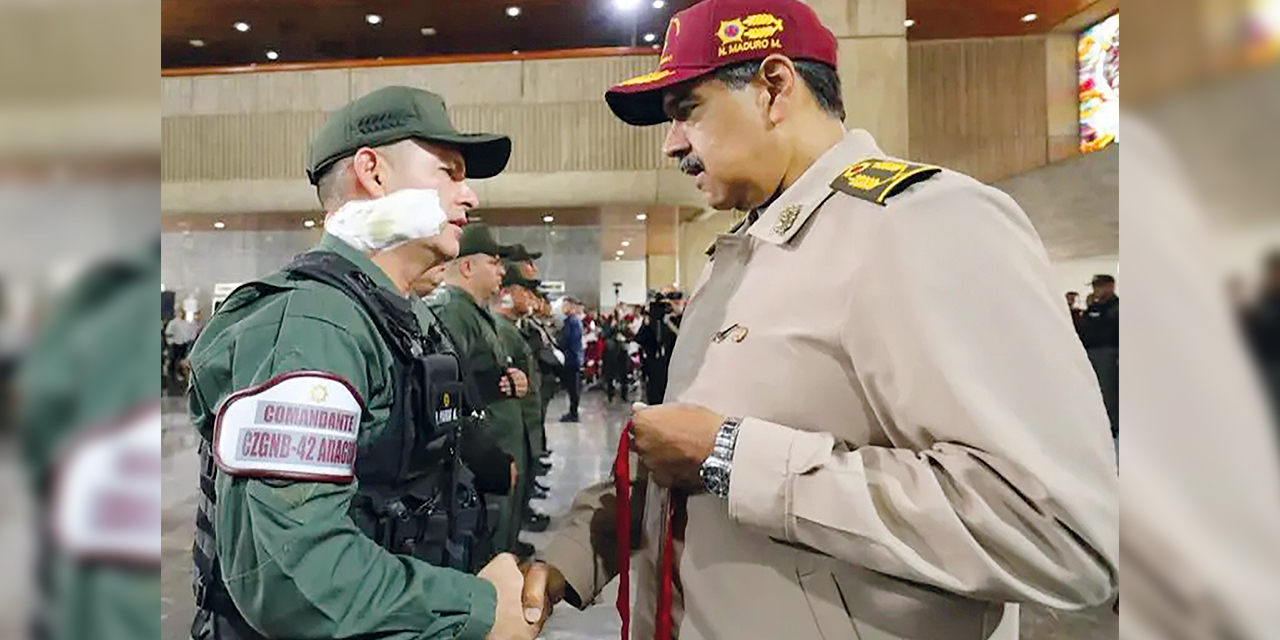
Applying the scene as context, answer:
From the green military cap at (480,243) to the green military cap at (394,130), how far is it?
3.3 inches

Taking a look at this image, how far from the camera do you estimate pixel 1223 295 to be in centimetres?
45

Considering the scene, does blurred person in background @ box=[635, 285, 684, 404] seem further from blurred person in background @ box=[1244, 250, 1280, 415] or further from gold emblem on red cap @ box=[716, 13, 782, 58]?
blurred person in background @ box=[1244, 250, 1280, 415]

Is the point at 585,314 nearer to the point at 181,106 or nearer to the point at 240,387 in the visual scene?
the point at 240,387

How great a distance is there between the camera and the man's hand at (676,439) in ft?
2.81

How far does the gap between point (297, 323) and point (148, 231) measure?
485mm

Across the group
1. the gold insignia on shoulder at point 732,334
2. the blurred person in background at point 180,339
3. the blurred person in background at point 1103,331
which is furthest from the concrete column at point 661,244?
the blurred person in background at point 180,339

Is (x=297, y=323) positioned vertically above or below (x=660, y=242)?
below

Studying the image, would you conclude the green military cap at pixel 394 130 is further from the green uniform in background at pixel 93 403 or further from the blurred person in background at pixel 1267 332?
the blurred person in background at pixel 1267 332

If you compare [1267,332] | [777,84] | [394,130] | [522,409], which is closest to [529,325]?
[522,409]

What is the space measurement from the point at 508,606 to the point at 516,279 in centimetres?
52

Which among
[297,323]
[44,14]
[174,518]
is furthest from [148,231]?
[174,518]

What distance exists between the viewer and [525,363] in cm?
140

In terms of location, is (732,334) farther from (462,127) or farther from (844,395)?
(462,127)

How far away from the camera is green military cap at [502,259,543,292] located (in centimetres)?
130
